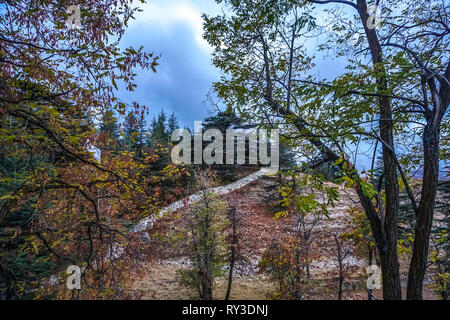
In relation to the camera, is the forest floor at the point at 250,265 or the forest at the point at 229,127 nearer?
the forest at the point at 229,127

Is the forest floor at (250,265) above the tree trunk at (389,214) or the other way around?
the other way around

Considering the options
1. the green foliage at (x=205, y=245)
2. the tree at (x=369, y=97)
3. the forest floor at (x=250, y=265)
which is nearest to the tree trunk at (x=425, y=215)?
the tree at (x=369, y=97)

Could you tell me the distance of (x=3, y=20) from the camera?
2.24m

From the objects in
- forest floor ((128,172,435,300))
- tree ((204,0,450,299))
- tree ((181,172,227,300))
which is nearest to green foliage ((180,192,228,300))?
tree ((181,172,227,300))

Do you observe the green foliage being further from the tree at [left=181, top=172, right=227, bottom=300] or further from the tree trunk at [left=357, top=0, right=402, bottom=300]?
the tree trunk at [left=357, top=0, right=402, bottom=300]

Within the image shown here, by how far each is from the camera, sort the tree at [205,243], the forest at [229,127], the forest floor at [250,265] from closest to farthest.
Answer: the forest at [229,127] < the tree at [205,243] < the forest floor at [250,265]

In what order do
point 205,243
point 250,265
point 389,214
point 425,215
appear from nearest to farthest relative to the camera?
point 425,215 < point 389,214 < point 205,243 < point 250,265

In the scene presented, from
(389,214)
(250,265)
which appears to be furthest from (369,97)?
(250,265)

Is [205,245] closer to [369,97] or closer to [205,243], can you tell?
[205,243]

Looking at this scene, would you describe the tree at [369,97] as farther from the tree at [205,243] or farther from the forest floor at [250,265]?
the tree at [205,243]

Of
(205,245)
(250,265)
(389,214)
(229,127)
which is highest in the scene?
(229,127)
